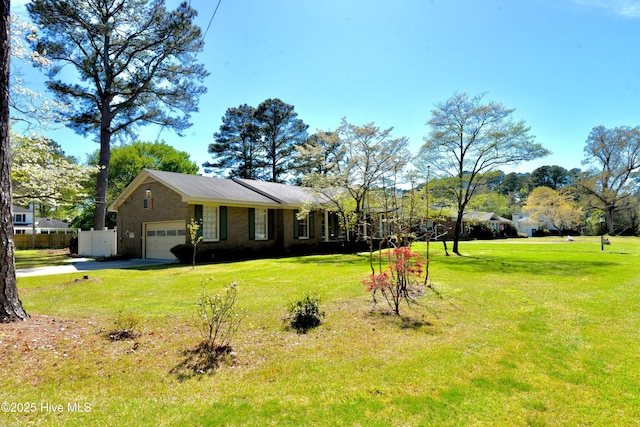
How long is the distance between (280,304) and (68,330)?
3.48 metres

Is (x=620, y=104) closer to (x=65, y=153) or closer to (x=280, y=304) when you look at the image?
(x=280, y=304)

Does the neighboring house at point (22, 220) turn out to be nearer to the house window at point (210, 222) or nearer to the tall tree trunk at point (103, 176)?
the tall tree trunk at point (103, 176)

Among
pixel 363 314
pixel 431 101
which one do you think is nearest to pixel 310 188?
pixel 431 101

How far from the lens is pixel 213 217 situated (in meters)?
17.3

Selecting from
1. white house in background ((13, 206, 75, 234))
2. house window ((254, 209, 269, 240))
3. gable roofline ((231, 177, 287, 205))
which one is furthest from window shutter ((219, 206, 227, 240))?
white house in background ((13, 206, 75, 234))

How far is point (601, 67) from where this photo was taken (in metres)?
12.5

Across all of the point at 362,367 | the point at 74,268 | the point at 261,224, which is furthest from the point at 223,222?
the point at 362,367

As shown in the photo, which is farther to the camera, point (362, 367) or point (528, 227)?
point (528, 227)

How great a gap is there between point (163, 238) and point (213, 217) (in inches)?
116

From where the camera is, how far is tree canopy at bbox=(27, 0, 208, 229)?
20984 millimetres

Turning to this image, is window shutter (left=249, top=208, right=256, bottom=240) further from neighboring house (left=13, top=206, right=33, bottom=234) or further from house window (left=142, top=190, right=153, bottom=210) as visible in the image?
neighboring house (left=13, top=206, right=33, bottom=234)

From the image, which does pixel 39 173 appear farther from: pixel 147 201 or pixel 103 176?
pixel 103 176

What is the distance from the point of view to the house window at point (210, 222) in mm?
16875

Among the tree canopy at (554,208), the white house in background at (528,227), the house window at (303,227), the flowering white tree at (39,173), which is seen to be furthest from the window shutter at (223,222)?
the white house in background at (528,227)
